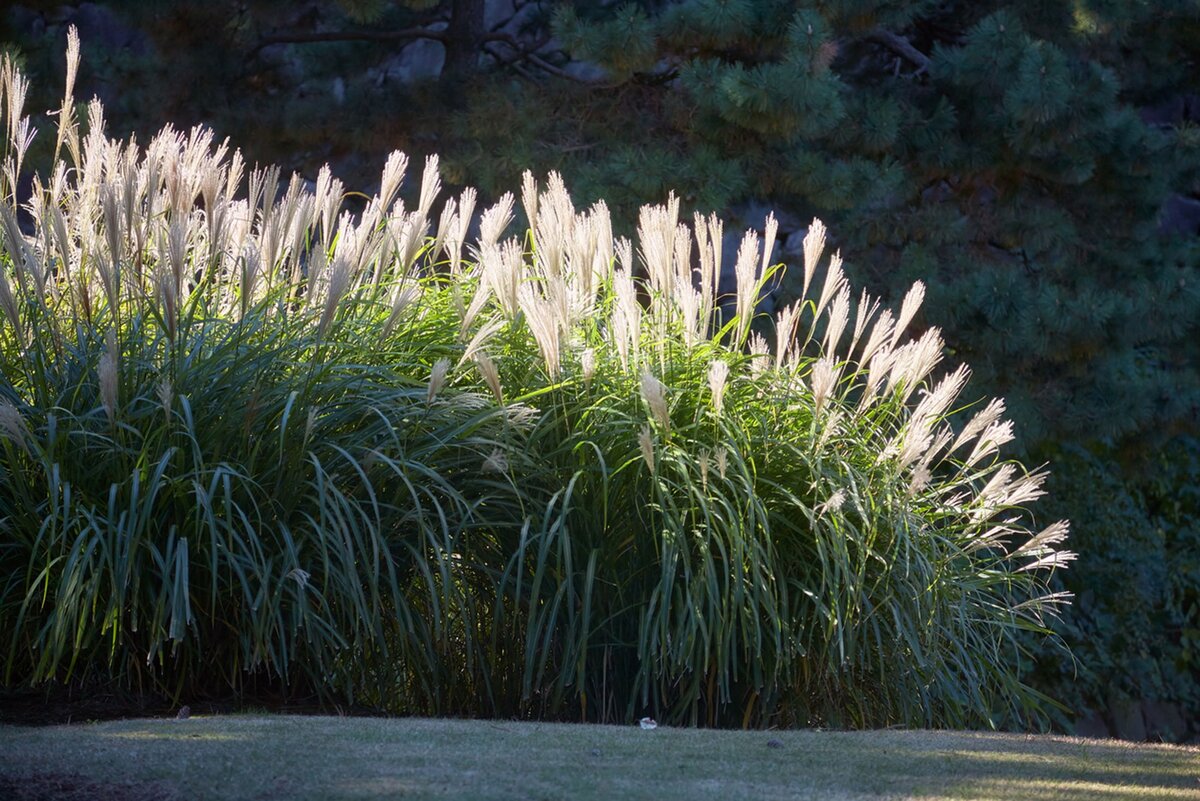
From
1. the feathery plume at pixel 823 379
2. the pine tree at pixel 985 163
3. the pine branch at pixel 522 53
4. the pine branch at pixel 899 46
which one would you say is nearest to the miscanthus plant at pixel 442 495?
the feathery plume at pixel 823 379

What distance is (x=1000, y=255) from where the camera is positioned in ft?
30.6

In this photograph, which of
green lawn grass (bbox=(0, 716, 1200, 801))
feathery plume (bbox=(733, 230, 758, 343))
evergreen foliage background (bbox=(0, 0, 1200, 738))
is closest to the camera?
green lawn grass (bbox=(0, 716, 1200, 801))

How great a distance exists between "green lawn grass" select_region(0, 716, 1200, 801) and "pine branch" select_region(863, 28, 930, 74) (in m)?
6.67

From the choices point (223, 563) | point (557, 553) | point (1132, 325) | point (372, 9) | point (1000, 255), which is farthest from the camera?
point (1000, 255)

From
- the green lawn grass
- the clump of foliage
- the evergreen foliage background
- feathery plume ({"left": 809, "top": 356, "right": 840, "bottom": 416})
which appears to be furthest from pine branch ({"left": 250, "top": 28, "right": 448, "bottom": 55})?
the green lawn grass

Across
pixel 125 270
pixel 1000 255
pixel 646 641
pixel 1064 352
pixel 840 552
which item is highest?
pixel 1000 255

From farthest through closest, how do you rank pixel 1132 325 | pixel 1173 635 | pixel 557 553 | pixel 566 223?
1. pixel 1173 635
2. pixel 1132 325
3. pixel 566 223
4. pixel 557 553

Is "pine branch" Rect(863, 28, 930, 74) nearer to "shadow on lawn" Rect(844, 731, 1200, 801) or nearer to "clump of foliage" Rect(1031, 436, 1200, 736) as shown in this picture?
"clump of foliage" Rect(1031, 436, 1200, 736)

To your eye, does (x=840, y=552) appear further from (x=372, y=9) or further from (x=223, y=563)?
(x=372, y=9)

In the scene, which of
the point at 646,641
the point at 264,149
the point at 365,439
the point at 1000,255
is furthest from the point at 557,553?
the point at 1000,255

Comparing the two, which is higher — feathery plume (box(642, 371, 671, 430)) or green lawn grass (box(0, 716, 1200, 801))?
feathery plume (box(642, 371, 671, 430))

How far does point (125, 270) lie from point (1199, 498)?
32.6 ft

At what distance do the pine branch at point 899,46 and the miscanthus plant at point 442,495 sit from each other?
17.0 ft

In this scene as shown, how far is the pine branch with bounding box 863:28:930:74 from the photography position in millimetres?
9102
